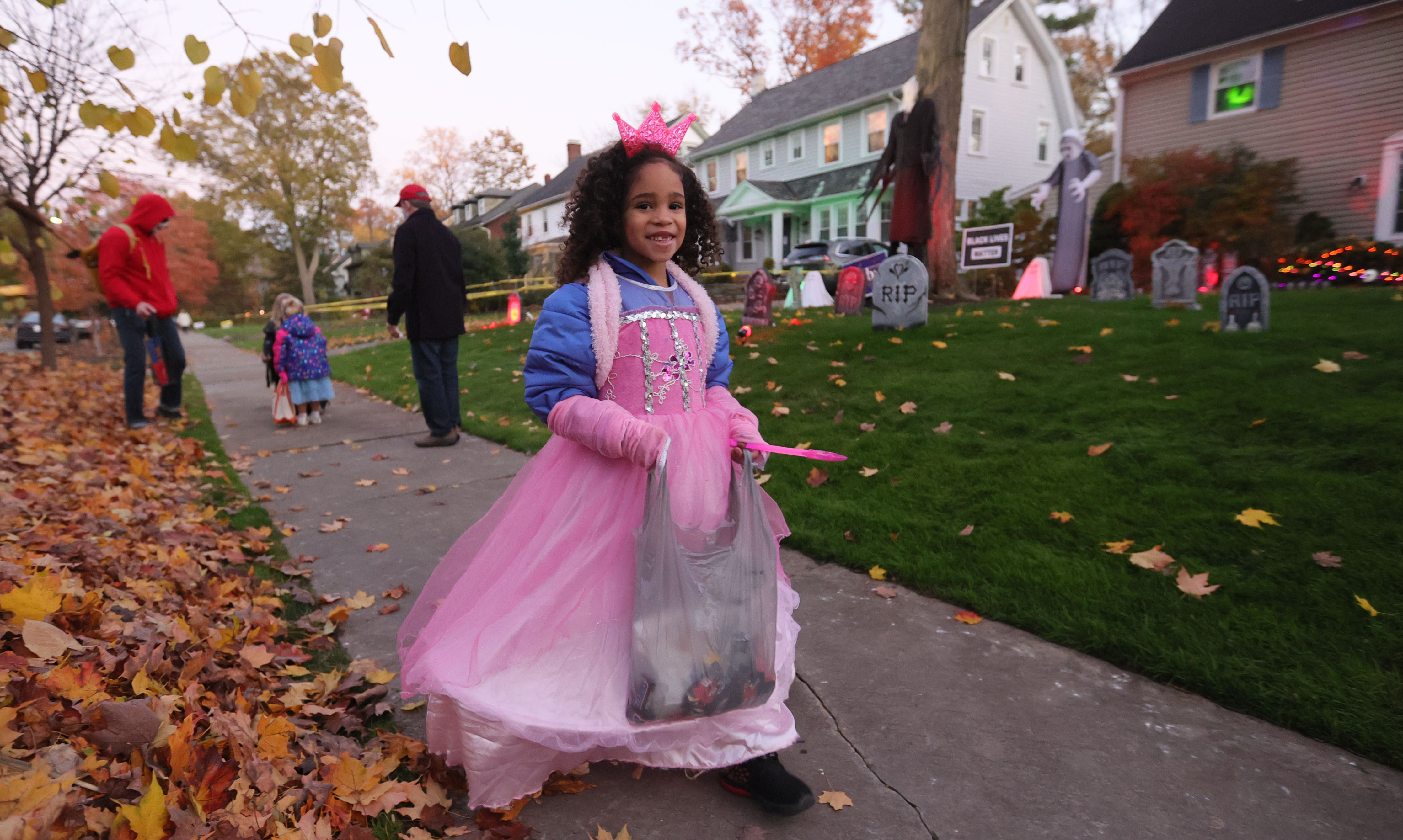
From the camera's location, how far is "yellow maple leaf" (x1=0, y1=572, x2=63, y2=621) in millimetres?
2354

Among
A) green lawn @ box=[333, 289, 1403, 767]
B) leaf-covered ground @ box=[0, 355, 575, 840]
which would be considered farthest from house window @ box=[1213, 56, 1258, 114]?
leaf-covered ground @ box=[0, 355, 575, 840]

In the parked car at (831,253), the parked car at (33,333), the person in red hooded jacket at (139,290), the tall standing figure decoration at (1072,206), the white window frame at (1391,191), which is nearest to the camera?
the person in red hooded jacket at (139,290)

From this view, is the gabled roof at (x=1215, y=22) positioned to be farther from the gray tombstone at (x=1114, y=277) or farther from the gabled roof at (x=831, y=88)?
the gray tombstone at (x=1114, y=277)

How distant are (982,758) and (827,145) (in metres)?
27.7

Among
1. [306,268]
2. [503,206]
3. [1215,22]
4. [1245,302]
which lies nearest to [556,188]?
[503,206]

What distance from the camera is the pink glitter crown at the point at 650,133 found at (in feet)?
7.18

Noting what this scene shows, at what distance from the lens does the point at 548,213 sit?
152 ft

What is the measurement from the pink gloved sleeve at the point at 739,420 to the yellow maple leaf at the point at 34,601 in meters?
2.27

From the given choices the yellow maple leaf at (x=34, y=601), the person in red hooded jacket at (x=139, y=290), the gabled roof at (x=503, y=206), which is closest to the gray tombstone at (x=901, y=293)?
the person in red hooded jacket at (x=139, y=290)

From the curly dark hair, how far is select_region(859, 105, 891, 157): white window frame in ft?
79.1

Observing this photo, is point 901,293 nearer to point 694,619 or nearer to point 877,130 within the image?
point 694,619

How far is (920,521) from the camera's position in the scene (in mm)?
3910

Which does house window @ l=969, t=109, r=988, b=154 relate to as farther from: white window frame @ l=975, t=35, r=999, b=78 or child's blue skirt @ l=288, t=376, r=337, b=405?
child's blue skirt @ l=288, t=376, r=337, b=405

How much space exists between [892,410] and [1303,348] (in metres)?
3.36
